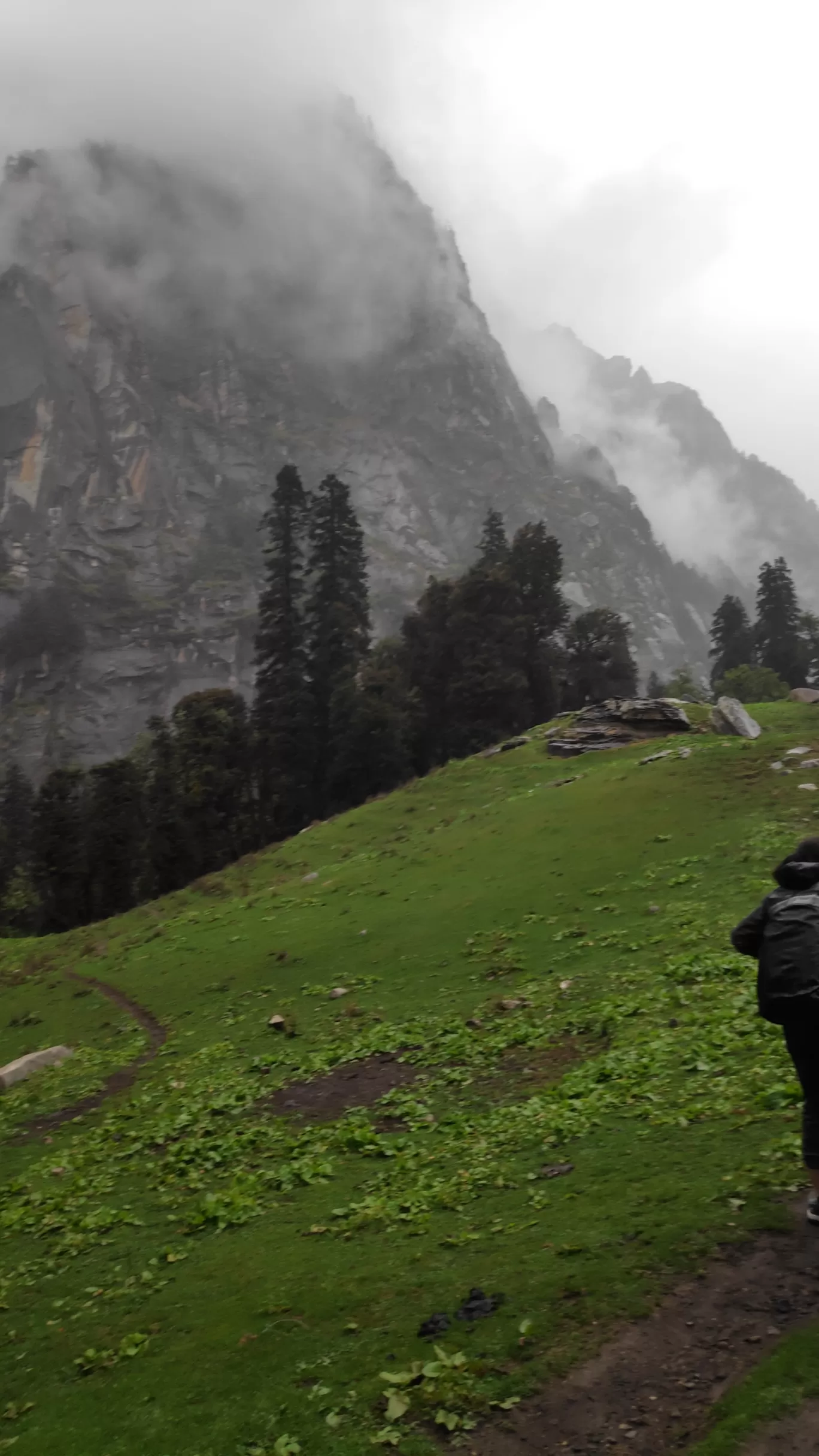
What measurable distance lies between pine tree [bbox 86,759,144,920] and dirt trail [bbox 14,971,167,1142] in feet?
128

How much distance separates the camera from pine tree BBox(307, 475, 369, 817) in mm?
63188

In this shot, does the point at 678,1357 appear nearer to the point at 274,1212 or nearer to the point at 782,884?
the point at 782,884

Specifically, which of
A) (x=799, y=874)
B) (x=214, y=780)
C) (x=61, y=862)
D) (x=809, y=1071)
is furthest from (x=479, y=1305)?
(x=61, y=862)

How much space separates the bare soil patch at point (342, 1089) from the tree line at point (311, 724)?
139 ft

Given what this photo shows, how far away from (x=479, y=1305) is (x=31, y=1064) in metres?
15.1

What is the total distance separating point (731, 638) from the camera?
Result: 87625 mm

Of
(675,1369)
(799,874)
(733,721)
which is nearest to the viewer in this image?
(675,1369)

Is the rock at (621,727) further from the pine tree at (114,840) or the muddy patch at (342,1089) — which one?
the pine tree at (114,840)

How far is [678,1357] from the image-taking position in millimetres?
6734

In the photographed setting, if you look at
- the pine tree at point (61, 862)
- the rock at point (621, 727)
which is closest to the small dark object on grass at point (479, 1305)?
the rock at point (621, 727)

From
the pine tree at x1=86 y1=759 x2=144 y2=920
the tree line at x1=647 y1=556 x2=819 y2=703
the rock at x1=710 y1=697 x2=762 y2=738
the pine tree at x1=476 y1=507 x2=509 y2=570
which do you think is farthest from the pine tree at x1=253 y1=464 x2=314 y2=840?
the tree line at x1=647 y1=556 x2=819 y2=703

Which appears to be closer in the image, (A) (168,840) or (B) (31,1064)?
(B) (31,1064)

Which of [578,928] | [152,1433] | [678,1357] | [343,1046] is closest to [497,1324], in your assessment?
[678,1357]

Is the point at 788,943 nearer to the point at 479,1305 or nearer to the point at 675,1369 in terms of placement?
the point at 675,1369
